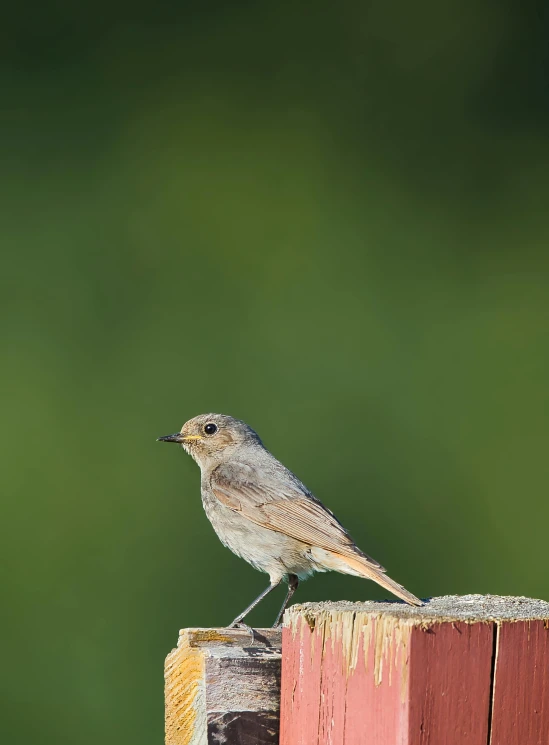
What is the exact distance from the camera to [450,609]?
3018mm

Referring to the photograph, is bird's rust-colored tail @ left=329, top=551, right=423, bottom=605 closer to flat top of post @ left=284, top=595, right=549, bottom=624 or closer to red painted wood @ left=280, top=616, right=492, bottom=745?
flat top of post @ left=284, top=595, right=549, bottom=624

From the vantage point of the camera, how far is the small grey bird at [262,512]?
4.76 metres

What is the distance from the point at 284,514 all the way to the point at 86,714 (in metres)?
4.09

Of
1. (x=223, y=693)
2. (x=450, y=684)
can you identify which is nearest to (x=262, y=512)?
(x=223, y=693)

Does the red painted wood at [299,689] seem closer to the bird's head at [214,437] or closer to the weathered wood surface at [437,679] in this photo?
the weathered wood surface at [437,679]

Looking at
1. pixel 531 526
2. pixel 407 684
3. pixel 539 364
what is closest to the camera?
pixel 407 684

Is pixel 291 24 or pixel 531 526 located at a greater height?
pixel 291 24

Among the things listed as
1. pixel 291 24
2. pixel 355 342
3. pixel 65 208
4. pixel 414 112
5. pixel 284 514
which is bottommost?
pixel 284 514

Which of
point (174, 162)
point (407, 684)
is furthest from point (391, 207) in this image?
point (407, 684)

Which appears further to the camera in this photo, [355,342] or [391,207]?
[391,207]

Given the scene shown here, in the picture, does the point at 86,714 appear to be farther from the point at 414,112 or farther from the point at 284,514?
the point at 414,112

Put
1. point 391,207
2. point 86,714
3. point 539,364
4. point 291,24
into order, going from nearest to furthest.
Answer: point 86,714 → point 539,364 → point 391,207 → point 291,24

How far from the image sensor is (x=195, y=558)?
29.6 ft

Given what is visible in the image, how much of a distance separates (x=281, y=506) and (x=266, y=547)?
0.16 metres
